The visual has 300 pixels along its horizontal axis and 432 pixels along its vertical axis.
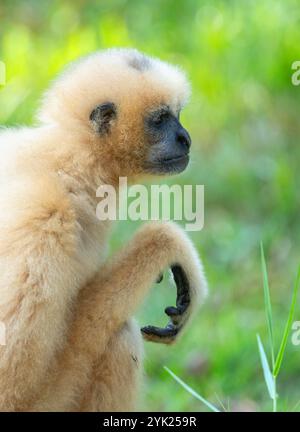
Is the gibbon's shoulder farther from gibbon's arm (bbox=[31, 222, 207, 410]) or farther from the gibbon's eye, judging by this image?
the gibbon's eye

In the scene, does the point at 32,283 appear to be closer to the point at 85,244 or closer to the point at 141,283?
the point at 85,244

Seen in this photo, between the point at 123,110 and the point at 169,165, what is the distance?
0.39m

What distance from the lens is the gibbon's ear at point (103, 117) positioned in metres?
4.95

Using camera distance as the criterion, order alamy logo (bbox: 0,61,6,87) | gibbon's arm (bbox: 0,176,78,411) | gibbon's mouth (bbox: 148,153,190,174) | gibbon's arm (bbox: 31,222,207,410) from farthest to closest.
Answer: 1. alamy logo (bbox: 0,61,6,87)
2. gibbon's mouth (bbox: 148,153,190,174)
3. gibbon's arm (bbox: 31,222,207,410)
4. gibbon's arm (bbox: 0,176,78,411)

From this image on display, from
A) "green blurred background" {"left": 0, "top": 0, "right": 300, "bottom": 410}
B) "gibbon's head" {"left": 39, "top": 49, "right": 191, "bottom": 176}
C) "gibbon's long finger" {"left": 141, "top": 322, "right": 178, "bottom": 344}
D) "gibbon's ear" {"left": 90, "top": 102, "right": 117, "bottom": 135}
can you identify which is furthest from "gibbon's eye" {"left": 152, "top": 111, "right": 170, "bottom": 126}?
"green blurred background" {"left": 0, "top": 0, "right": 300, "bottom": 410}

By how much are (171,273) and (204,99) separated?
4.10m

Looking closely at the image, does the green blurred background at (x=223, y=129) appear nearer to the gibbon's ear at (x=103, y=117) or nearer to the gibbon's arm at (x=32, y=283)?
the gibbon's ear at (x=103, y=117)

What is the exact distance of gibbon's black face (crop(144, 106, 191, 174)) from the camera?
511 cm

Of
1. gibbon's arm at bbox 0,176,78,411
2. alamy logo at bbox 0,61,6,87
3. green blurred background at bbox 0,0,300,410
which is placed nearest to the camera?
gibbon's arm at bbox 0,176,78,411

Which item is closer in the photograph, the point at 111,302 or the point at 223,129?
the point at 111,302

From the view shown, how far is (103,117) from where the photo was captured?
4984 millimetres

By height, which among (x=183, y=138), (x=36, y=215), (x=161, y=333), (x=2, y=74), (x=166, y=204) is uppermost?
(x=2, y=74)

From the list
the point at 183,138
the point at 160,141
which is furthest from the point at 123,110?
the point at 183,138

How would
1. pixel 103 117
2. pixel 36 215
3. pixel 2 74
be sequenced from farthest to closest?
pixel 2 74 < pixel 103 117 < pixel 36 215
